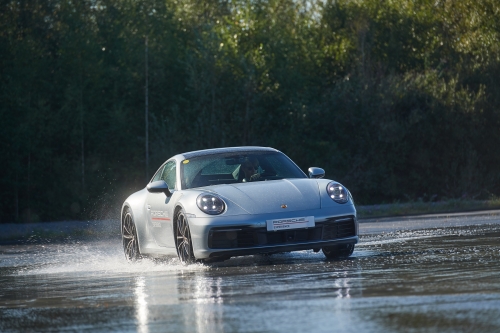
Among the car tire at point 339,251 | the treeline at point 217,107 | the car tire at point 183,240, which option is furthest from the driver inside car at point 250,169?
the treeline at point 217,107

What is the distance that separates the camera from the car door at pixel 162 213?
11.6m

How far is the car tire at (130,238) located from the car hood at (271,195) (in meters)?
1.98

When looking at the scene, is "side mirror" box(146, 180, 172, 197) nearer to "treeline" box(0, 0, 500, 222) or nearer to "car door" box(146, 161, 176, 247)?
"car door" box(146, 161, 176, 247)

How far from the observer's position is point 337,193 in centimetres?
1106

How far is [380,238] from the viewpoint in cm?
1456

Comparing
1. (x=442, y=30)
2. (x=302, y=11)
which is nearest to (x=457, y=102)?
(x=442, y=30)

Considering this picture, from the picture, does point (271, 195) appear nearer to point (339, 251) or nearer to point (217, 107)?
point (339, 251)

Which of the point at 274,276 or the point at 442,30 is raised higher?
the point at 442,30

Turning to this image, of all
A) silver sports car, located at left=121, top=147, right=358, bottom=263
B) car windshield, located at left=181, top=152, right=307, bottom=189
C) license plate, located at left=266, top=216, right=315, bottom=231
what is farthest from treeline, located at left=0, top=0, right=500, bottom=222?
license plate, located at left=266, top=216, right=315, bottom=231

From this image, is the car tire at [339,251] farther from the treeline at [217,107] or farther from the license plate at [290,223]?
the treeline at [217,107]

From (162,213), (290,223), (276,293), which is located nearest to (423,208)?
(162,213)

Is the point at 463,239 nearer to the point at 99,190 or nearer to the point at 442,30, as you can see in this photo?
the point at 99,190

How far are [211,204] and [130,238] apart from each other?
2.68 metres

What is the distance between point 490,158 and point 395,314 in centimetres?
3034
